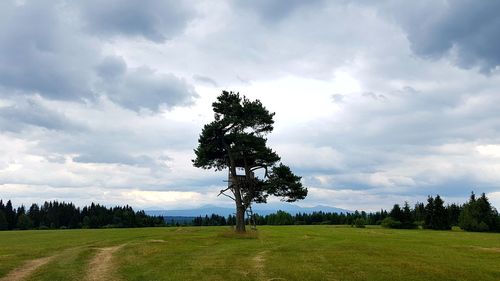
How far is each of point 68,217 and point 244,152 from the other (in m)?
118

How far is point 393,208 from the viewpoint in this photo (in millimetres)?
117125

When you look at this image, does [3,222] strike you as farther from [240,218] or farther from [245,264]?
[245,264]

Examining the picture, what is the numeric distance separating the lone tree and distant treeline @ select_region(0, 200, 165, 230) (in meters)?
97.8

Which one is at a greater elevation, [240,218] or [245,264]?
[240,218]

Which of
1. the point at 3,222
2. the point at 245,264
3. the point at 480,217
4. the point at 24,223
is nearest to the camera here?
the point at 245,264

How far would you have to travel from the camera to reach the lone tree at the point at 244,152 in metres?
54.4

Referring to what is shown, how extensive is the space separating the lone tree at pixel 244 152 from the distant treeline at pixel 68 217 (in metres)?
97.8

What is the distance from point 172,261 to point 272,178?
2862cm

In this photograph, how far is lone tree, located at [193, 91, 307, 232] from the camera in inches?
2143

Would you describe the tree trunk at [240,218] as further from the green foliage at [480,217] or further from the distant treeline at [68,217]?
the distant treeline at [68,217]

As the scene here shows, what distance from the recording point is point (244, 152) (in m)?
55.7

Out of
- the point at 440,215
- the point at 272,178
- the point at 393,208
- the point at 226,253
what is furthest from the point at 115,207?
the point at 226,253

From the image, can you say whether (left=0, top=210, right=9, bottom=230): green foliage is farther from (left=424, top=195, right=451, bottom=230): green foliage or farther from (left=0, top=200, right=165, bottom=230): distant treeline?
(left=424, top=195, right=451, bottom=230): green foliage

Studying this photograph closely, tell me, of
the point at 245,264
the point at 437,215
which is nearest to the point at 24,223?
the point at 437,215
